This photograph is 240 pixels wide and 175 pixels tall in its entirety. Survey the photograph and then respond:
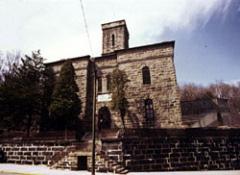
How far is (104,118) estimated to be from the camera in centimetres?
1995

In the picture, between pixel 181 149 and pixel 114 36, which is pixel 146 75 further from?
pixel 181 149

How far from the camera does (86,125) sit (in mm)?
19469

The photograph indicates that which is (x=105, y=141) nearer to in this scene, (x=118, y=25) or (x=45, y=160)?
(x=45, y=160)

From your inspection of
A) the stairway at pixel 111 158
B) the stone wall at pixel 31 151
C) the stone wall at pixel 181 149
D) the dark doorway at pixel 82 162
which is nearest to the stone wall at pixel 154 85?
the stone wall at pixel 181 149

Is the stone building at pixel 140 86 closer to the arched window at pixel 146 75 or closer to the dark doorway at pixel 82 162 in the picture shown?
the arched window at pixel 146 75

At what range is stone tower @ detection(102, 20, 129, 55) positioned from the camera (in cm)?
2425

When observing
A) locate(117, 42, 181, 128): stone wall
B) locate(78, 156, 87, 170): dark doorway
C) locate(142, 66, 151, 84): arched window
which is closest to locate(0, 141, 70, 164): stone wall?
locate(78, 156, 87, 170): dark doorway

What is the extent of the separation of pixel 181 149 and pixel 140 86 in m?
8.27

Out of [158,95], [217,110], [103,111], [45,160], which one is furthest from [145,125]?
[217,110]

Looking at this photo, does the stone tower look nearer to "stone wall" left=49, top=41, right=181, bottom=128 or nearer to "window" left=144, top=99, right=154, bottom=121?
"stone wall" left=49, top=41, right=181, bottom=128

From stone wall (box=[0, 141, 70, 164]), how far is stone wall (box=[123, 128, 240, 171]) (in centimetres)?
436

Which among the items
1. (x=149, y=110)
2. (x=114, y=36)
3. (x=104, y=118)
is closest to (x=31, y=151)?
(x=104, y=118)

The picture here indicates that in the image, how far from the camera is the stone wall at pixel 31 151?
1336 cm

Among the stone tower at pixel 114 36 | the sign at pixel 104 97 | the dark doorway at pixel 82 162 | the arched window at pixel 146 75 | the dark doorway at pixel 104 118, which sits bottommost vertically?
the dark doorway at pixel 82 162
